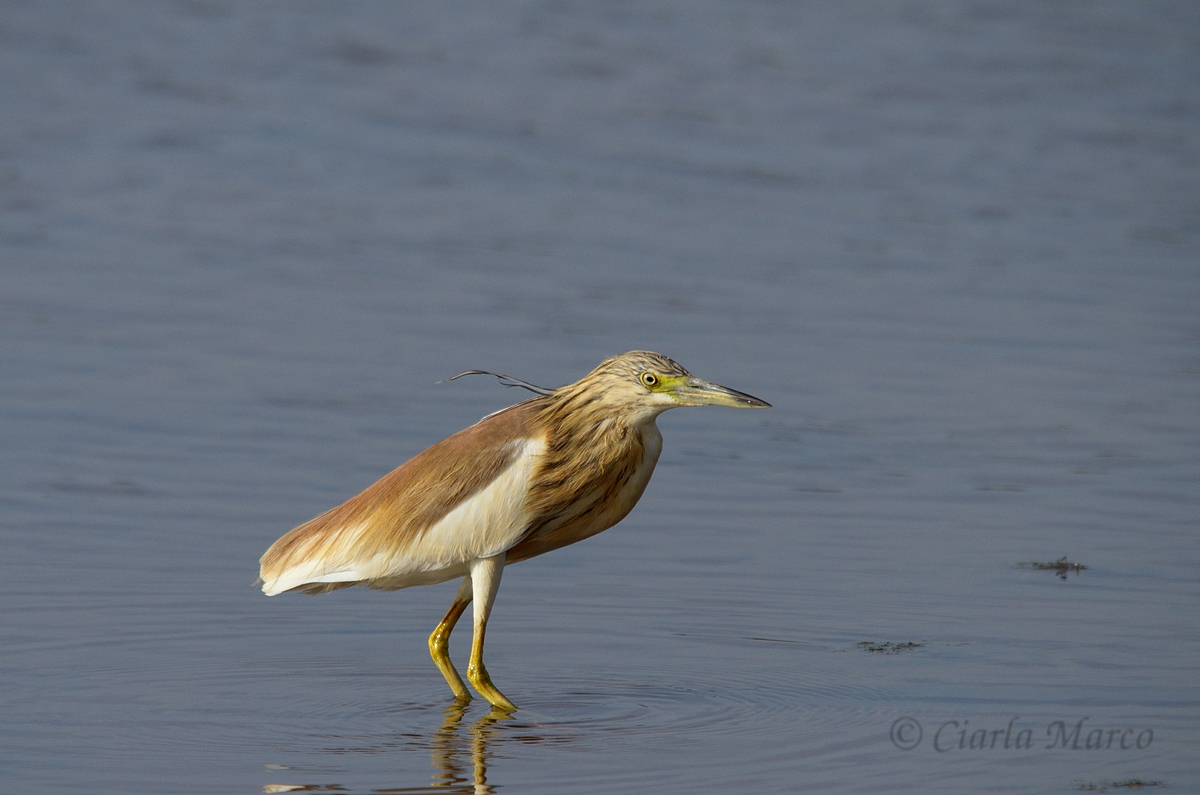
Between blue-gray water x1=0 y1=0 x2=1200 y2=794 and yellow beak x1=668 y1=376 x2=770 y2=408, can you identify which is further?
blue-gray water x1=0 y1=0 x2=1200 y2=794

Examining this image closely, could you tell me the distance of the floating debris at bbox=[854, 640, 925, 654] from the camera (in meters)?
7.05

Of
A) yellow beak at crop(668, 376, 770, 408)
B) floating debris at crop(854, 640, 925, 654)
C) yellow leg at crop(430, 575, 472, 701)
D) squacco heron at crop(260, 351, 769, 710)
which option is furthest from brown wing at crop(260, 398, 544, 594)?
floating debris at crop(854, 640, 925, 654)

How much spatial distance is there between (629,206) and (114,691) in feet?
31.9

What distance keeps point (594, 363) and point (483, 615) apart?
4.57 metres

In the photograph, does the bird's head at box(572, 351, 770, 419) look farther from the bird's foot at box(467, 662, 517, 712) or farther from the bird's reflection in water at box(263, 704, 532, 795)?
the bird's reflection in water at box(263, 704, 532, 795)

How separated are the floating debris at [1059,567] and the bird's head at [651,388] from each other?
249 centimetres

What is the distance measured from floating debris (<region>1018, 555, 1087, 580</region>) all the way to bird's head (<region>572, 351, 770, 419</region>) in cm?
249

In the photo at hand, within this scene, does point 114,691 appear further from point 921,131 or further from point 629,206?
point 921,131

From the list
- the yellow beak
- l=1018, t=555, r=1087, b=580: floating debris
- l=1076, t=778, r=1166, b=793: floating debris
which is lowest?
l=1076, t=778, r=1166, b=793: floating debris

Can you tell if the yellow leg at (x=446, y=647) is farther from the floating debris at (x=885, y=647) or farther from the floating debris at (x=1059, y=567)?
the floating debris at (x=1059, y=567)

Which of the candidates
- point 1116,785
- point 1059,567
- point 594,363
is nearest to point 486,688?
point 1116,785

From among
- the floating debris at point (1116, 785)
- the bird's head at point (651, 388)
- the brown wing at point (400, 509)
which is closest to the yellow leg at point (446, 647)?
the brown wing at point (400, 509)

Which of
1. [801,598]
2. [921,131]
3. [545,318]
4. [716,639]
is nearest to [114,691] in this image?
[716,639]

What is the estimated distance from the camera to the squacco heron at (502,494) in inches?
244
